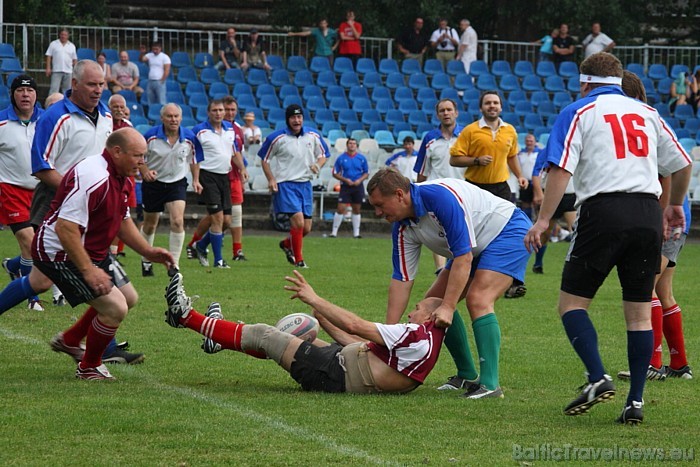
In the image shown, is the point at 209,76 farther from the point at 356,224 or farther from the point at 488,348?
the point at 488,348

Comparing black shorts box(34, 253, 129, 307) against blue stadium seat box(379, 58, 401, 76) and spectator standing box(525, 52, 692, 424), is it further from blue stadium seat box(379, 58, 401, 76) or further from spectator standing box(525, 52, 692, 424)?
blue stadium seat box(379, 58, 401, 76)

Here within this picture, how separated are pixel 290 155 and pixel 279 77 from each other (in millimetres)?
11578

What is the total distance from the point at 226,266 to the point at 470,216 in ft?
29.4

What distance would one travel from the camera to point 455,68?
28938 mm

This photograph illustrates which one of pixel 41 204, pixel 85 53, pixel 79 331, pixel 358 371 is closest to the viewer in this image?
pixel 358 371

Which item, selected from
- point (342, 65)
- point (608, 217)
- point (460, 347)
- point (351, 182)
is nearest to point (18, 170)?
point (460, 347)

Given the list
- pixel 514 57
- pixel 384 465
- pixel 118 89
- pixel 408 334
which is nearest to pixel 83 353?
pixel 408 334

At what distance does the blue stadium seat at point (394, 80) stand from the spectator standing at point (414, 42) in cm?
115

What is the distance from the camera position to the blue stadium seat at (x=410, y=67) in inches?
1134

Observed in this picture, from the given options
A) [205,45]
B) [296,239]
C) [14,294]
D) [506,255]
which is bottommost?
[296,239]

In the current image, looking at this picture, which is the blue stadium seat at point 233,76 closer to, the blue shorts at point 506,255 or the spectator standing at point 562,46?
the spectator standing at point 562,46

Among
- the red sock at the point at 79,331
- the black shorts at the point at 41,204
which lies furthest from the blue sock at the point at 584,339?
the black shorts at the point at 41,204

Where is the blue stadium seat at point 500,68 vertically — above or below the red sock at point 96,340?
above

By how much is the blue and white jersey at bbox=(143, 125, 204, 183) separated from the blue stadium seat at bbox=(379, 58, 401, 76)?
14.5 meters
